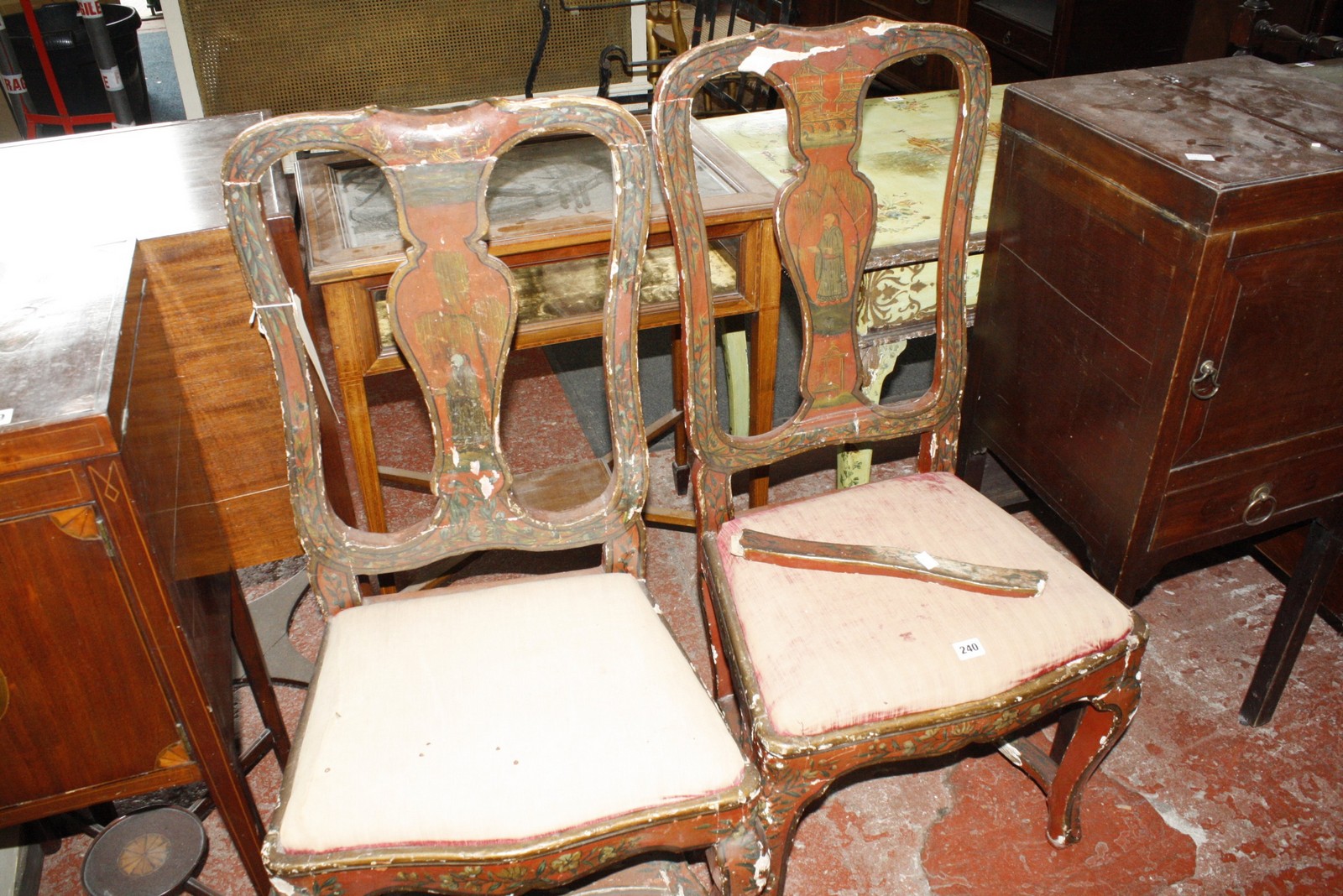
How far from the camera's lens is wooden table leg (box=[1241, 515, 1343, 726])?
1.67m

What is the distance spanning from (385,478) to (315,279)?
0.78m

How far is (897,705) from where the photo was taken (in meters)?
1.26

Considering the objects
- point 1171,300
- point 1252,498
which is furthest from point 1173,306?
point 1252,498

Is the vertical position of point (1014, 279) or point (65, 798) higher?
point (1014, 279)

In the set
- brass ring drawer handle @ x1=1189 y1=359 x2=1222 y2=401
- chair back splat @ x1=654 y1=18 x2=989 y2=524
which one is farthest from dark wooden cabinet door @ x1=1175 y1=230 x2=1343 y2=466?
chair back splat @ x1=654 y1=18 x2=989 y2=524

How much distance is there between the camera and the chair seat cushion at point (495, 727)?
1110 mm

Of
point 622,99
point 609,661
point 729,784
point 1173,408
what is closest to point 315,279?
point 609,661

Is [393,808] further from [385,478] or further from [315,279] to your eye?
[385,478]

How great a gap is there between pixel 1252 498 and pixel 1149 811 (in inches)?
22.5

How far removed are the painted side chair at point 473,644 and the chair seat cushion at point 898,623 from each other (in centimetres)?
13

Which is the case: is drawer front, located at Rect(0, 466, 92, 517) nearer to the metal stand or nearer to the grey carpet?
the metal stand

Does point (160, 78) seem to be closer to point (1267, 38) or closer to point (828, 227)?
point (828, 227)

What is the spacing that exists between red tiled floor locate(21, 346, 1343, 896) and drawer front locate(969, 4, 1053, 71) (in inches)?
89.2

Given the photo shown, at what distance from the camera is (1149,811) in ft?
5.64
